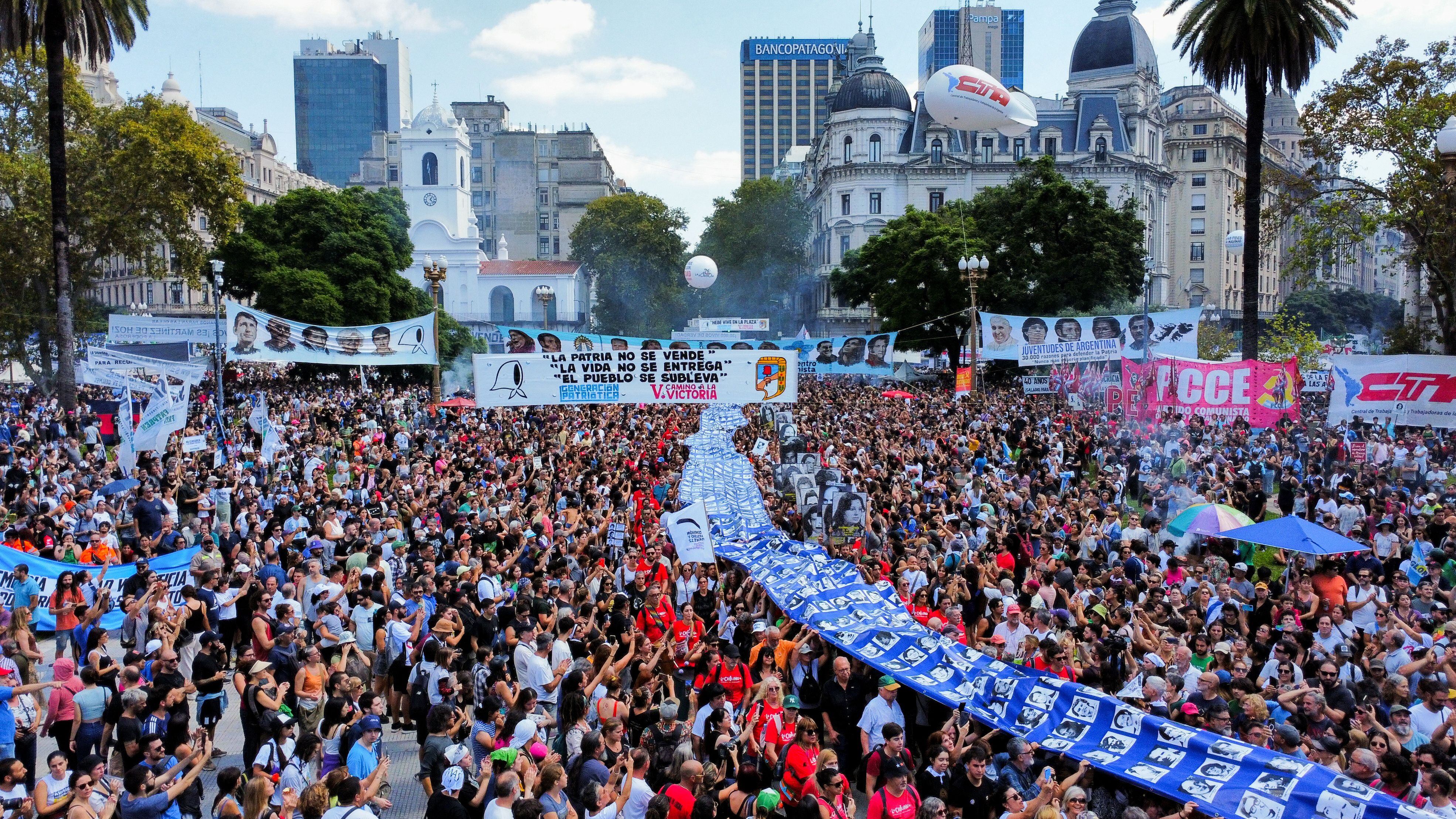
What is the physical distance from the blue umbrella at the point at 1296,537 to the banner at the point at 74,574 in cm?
1106

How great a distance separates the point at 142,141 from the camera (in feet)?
128

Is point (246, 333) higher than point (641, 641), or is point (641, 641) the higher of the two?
point (246, 333)

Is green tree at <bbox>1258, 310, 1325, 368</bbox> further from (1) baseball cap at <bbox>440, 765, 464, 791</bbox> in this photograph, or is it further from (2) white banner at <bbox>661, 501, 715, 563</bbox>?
(1) baseball cap at <bbox>440, 765, 464, 791</bbox>

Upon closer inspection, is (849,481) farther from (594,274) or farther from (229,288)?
(594,274)

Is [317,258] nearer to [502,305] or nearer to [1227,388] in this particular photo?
[502,305]

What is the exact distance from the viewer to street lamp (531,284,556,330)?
8812 centimetres

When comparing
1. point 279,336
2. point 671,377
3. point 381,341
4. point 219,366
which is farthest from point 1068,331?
point 219,366

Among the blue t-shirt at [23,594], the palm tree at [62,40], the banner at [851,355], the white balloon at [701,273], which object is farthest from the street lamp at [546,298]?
the blue t-shirt at [23,594]

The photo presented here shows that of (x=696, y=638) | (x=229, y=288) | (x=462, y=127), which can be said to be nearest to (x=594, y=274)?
(x=462, y=127)

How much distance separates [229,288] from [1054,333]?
4033cm

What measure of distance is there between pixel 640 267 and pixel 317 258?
1480 inches

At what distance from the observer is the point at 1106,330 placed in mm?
29031


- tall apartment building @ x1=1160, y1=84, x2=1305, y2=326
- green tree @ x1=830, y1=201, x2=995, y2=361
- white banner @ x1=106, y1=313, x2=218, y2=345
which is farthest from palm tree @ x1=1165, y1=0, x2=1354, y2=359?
tall apartment building @ x1=1160, y1=84, x2=1305, y2=326

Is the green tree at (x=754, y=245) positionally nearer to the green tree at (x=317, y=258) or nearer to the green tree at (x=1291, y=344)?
the green tree at (x=317, y=258)
